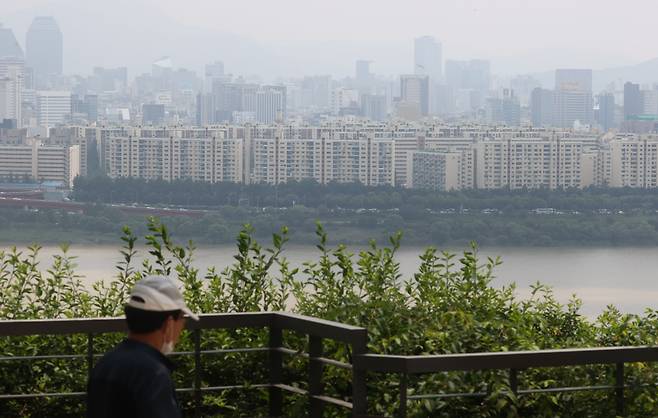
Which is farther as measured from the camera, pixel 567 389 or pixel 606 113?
pixel 606 113

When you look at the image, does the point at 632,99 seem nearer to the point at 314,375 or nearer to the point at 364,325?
the point at 364,325

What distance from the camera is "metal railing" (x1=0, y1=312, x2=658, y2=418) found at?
2.13 metres

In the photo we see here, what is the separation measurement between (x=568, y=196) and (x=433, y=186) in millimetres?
4235

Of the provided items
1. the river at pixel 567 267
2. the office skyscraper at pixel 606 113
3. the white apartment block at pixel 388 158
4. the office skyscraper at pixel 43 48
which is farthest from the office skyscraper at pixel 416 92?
the river at pixel 567 267

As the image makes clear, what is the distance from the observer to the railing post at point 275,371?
8.40 feet

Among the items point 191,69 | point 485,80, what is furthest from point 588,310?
point 191,69

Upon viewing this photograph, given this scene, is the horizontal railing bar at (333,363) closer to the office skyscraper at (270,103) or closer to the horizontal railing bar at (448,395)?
the horizontal railing bar at (448,395)

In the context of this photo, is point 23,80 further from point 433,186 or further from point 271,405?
point 271,405

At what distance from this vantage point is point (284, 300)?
3.04m

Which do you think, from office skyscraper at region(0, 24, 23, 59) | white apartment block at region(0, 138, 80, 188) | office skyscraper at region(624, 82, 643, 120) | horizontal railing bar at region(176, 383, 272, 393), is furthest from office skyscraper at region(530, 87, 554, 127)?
horizontal railing bar at region(176, 383, 272, 393)

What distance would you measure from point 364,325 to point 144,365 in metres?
1.37

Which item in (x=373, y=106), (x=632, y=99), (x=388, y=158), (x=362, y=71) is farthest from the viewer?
(x=362, y=71)

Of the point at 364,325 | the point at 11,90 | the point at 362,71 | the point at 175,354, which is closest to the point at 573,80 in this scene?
the point at 362,71

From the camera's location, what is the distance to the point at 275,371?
2.58 meters
